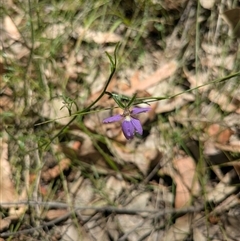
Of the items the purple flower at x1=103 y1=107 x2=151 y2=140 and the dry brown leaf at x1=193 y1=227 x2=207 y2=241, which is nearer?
the purple flower at x1=103 y1=107 x2=151 y2=140

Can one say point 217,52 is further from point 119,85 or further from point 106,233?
point 106,233

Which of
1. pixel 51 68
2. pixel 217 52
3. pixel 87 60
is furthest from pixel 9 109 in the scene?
pixel 217 52

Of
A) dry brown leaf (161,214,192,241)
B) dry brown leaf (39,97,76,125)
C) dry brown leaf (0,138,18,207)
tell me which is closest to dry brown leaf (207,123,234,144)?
dry brown leaf (161,214,192,241)

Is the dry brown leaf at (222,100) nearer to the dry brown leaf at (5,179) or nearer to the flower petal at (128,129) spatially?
the flower petal at (128,129)

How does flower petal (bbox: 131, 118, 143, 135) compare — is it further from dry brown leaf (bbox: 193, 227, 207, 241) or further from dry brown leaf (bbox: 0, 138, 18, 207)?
dry brown leaf (bbox: 0, 138, 18, 207)

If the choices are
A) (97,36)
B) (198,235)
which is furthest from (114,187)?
(97,36)

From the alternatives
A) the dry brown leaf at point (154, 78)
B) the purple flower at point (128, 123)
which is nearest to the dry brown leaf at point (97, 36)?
the dry brown leaf at point (154, 78)
